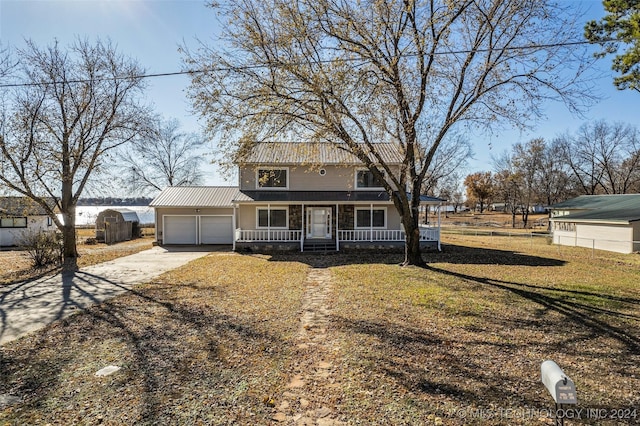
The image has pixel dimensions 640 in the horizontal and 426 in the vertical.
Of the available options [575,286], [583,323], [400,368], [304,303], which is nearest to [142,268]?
[304,303]

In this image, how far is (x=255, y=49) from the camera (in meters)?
10.3

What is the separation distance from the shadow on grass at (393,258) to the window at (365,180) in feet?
13.5

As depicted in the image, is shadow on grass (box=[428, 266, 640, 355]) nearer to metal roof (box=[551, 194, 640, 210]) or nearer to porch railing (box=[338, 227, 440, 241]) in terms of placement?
porch railing (box=[338, 227, 440, 241])

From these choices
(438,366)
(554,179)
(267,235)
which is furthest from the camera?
(554,179)

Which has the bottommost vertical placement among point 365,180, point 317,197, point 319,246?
point 319,246

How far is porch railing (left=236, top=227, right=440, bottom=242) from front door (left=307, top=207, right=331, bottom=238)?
783mm

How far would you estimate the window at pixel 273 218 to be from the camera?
1939 cm

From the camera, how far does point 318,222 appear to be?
19594 millimetres

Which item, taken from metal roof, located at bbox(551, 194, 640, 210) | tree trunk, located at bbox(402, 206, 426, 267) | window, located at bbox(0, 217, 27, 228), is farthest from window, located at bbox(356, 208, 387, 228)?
window, located at bbox(0, 217, 27, 228)

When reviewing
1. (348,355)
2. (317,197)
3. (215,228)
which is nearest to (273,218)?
(317,197)

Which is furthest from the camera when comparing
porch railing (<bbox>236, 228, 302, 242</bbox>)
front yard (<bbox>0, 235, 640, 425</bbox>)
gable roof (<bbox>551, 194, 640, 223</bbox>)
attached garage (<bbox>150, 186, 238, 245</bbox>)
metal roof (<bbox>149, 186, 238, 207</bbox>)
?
attached garage (<bbox>150, 186, 238, 245</bbox>)

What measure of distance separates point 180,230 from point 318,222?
29.8 ft

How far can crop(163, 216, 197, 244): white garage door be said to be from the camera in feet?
72.4

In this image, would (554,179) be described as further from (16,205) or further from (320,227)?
(16,205)
